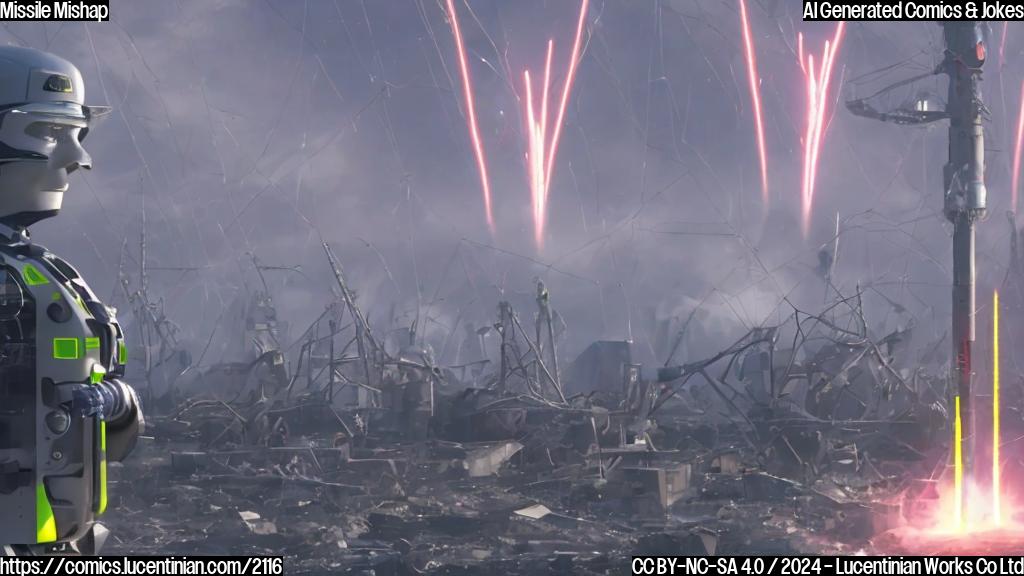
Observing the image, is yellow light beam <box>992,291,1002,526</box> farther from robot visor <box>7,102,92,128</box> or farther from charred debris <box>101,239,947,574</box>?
robot visor <box>7,102,92,128</box>

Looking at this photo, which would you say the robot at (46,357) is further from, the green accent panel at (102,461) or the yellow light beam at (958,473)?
the yellow light beam at (958,473)

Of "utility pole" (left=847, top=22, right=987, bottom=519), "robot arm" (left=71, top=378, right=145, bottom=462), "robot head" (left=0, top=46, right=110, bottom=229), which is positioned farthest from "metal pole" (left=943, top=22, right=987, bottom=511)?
"robot head" (left=0, top=46, right=110, bottom=229)

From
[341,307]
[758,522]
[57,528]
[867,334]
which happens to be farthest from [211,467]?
[341,307]

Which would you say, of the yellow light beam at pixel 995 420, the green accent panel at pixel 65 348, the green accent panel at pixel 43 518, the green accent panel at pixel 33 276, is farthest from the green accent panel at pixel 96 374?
the yellow light beam at pixel 995 420

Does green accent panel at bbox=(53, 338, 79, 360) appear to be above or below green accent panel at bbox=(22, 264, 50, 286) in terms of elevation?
below

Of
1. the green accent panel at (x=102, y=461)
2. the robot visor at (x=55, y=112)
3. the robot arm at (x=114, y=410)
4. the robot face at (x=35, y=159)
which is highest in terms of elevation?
the robot visor at (x=55, y=112)


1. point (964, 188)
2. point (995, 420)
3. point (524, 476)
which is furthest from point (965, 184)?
point (524, 476)

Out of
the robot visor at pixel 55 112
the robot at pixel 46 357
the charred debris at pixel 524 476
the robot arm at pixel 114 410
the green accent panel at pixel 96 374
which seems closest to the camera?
the robot arm at pixel 114 410
